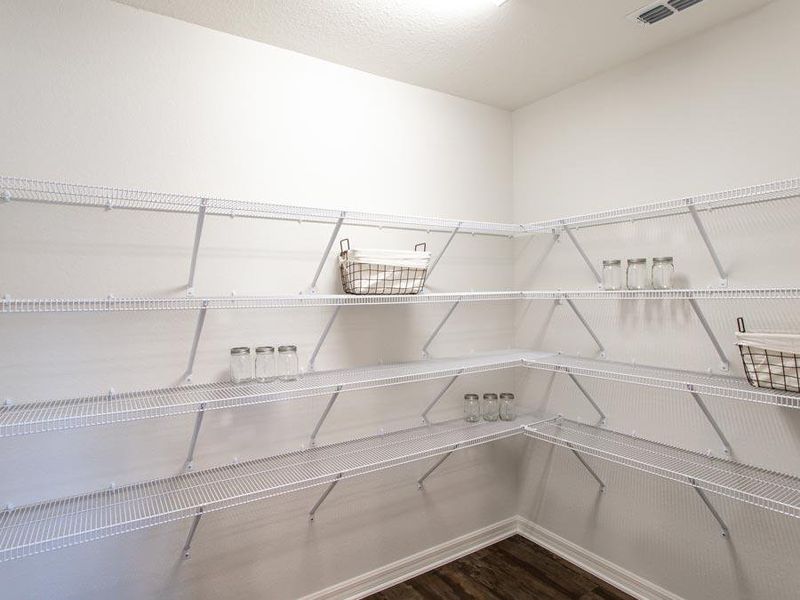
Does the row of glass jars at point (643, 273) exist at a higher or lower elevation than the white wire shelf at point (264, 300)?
higher

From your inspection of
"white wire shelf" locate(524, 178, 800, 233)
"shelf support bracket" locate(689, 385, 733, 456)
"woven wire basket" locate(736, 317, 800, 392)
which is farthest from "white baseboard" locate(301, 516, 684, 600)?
"white wire shelf" locate(524, 178, 800, 233)

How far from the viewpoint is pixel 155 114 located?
65.0 inches

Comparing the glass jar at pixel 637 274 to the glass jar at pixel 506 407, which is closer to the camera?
the glass jar at pixel 637 274

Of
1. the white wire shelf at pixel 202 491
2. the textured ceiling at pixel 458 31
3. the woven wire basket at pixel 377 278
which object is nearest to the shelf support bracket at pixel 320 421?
the white wire shelf at pixel 202 491

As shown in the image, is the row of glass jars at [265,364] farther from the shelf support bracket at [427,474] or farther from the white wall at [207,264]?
the shelf support bracket at [427,474]

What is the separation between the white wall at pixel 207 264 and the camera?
58.1 inches

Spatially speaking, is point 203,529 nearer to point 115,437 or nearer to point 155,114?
point 115,437

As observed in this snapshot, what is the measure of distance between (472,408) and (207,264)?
4.56 feet

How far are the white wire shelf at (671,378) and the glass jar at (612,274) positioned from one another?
1.16 feet

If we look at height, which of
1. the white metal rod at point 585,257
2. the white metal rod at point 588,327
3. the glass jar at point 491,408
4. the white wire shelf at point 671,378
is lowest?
the glass jar at point 491,408

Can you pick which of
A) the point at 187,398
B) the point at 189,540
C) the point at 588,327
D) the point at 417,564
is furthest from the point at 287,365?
the point at 588,327

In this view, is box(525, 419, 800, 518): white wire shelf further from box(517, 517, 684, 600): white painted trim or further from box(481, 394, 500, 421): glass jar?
box(517, 517, 684, 600): white painted trim

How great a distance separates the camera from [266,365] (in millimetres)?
1758

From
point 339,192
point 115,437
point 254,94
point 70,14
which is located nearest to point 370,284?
point 339,192
